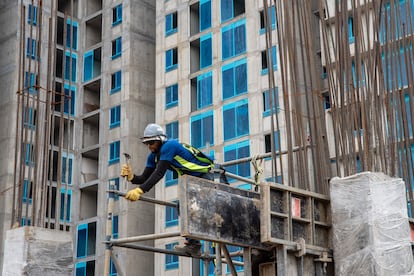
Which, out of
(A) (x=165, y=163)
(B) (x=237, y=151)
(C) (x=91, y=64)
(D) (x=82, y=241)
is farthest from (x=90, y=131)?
(A) (x=165, y=163)

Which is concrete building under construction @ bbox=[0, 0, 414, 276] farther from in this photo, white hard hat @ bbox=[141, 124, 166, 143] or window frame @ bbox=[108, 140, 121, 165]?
white hard hat @ bbox=[141, 124, 166, 143]

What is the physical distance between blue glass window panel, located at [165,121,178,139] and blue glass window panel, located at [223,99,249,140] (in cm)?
429

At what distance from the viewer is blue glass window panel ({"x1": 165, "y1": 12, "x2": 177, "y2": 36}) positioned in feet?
171

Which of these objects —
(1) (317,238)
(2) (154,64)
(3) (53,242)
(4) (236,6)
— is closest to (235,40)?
(4) (236,6)

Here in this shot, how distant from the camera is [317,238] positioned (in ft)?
38.9

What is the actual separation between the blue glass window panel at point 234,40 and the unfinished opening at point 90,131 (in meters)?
13.7

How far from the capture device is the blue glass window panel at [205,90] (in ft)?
157

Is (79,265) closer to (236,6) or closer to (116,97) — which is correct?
(116,97)

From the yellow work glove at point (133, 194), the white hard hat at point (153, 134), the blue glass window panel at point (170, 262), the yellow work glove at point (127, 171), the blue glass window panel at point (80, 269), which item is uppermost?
the blue glass window panel at point (80, 269)

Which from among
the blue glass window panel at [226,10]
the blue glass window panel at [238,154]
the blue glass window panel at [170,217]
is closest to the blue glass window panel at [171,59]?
the blue glass window panel at [226,10]

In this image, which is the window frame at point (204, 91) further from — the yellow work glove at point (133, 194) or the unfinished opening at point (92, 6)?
the yellow work glove at point (133, 194)

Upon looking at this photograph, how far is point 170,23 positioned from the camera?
52.3 metres

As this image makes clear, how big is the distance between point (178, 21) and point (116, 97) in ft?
24.5

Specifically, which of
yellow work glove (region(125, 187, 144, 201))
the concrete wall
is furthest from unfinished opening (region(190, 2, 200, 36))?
yellow work glove (region(125, 187, 144, 201))
